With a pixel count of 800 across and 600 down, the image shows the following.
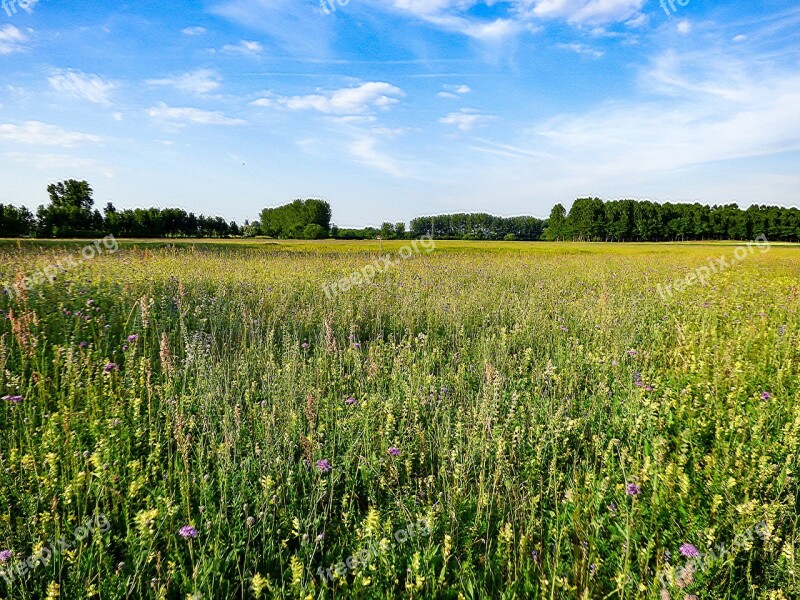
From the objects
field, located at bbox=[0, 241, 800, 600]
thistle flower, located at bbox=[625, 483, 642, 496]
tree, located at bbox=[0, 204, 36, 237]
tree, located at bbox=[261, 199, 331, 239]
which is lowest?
field, located at bbox=[0, 241, 800, 600]

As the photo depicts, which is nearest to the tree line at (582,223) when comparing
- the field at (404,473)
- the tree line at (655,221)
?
the tree line at (655,221)

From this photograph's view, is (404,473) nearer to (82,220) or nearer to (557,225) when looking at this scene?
(82,220)

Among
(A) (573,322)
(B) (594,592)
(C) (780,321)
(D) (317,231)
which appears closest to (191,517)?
(B) (594,592)

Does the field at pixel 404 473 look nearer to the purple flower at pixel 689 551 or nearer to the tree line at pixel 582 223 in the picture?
the purple flower at pixel 689 551

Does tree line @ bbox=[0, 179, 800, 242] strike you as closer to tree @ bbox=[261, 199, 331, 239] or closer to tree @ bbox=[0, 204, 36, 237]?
tree @ bbox=[261, 199, 331, 239]

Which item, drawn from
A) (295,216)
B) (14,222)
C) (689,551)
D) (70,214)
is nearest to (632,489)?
(689,551)

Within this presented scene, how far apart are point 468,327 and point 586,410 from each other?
272 cm

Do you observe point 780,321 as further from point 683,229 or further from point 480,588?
point 683,229

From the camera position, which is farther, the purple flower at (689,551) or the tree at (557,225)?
the tree at (557,225)

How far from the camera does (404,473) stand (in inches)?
111

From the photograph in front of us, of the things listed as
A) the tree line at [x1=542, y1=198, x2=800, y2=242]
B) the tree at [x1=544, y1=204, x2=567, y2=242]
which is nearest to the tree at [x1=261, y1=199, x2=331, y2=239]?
the tree at [x1=544, y1=204, x2=567, y2=242]

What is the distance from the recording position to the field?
6.30 ft

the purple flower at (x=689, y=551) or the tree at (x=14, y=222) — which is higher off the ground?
the tree at (x=14, y=222)

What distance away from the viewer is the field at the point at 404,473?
1.92 m
